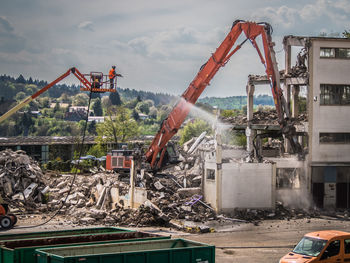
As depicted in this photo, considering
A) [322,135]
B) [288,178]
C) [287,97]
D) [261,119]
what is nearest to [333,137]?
[322,135]

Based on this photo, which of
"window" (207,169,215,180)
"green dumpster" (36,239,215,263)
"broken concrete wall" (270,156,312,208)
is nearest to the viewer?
"green dumpster" (36,239,215,263)

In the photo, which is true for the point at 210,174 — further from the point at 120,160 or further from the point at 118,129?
the point at 118,129

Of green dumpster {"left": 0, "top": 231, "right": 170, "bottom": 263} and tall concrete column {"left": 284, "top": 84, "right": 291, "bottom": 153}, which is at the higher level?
tall concrete column {"left": 284, "top": 84, "right": 291, "bottom": 153}

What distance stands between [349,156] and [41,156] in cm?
6538

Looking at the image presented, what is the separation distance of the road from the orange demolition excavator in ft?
26.0

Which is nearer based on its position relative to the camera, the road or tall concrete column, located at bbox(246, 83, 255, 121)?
the road

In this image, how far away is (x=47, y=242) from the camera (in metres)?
18.1

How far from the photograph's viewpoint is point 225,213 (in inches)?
1447

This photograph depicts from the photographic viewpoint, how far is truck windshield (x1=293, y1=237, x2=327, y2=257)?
1978 cm

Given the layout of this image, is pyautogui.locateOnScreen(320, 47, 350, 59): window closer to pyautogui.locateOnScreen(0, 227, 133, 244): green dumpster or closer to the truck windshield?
the truck windshield

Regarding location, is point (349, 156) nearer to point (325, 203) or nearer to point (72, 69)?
point (325, 203)

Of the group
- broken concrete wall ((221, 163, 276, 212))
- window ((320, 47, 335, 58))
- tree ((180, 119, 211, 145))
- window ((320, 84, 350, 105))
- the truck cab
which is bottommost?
broken concrete wall ((221, 163, 276, 212))

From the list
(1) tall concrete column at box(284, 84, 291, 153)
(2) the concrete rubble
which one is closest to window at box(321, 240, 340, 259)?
(2) the concrete rubble

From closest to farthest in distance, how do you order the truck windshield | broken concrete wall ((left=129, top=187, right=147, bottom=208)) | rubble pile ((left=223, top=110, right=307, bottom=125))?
the truck windshield → broken concrete wall ((left=129, top=187, right=147, bottom=208)) → rubble pile ((left=223, top=110, right=307, bottom=125))
